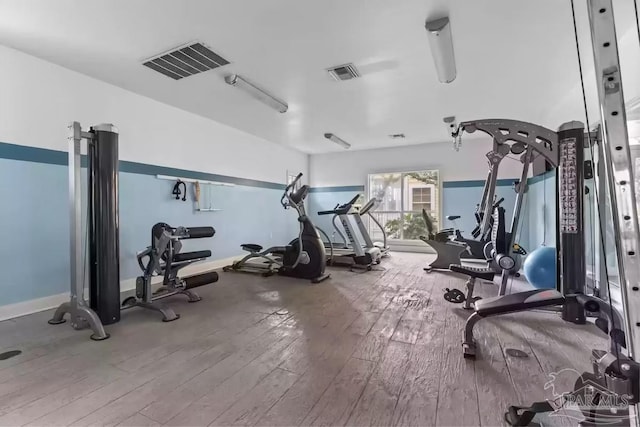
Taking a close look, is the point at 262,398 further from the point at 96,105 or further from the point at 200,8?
the point at 96,105

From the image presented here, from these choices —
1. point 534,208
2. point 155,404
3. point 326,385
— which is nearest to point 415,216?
point 534,208

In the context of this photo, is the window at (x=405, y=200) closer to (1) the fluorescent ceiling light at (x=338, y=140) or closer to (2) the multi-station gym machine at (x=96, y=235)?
(1) the fluorescent ceiling light at (x=338, y=140)

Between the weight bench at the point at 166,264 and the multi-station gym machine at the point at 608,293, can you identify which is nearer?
the multi-station gym machine at the point at 608,293

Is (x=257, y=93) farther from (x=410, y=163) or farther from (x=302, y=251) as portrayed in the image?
(x=410, y=163)

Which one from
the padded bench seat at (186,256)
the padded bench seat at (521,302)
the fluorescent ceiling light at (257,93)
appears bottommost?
the padded bench seat at (521,302)

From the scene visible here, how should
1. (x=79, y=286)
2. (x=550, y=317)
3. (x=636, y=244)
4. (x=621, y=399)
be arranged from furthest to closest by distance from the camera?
1. (x=550, y=317)
2. (x=79, y=286)
3. (x=621, y=399)
4. (x=636, y=244)

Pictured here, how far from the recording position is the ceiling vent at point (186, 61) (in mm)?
2928

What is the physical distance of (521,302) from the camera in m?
1.91

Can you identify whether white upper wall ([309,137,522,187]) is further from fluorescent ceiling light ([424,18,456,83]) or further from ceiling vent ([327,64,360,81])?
ceiling vent ([327,64,360,81])

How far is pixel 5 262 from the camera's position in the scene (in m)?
2.82

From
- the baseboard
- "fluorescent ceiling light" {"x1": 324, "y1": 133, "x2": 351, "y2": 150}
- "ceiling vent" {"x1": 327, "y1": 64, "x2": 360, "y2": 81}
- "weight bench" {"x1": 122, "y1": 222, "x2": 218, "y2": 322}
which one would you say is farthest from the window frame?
the baseboard

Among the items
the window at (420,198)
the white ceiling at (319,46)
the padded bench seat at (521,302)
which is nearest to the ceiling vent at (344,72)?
the white ceiling at (319,46)

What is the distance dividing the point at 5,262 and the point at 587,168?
5406mm

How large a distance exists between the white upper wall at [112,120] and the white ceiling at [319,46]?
0.16 metres
